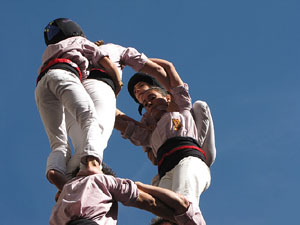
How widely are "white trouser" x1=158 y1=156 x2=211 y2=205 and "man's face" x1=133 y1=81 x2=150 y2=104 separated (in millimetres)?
1852

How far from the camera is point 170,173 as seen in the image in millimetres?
7234

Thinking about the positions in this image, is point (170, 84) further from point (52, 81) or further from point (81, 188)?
point (81, 188)

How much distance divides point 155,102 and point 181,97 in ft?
1.78

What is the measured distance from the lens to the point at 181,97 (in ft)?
26.5

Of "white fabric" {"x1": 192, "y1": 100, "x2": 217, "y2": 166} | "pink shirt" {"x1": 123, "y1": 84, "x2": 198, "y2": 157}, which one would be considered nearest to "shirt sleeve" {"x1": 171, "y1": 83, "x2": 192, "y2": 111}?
"pink shirt" {"x1": 123, "y1": 84, "x2": 198, "y2": 157}

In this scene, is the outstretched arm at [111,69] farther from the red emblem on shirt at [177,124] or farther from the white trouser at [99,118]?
the red emblem on shirt at [177,124]

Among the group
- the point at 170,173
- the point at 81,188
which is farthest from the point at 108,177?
the point at 170,173

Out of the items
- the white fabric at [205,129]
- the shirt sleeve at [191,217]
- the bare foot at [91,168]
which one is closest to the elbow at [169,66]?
the white fabric at [205,129]

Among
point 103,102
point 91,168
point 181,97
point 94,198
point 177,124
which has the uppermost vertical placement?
point 181,97

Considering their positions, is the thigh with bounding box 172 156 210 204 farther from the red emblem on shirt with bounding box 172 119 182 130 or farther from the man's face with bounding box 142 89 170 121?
the man's face with bounding box 142 89 170 121

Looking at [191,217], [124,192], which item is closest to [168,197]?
[191,217]

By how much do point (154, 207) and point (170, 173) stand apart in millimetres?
1743

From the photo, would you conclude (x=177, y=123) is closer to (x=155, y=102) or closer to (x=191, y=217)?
(x=155, y=102)

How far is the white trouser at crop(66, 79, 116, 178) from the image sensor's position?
584 centimetres
